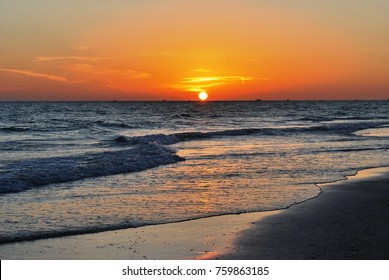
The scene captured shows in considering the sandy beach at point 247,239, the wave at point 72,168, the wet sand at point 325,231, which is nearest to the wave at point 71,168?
the wave at point 72,168

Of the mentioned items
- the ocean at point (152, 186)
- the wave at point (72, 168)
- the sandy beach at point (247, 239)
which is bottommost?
the sandy beach at point (247, 239)

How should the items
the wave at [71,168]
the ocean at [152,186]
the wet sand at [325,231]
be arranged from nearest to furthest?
the wet sand at [325,231] < the ocean at [152,186] < the wave at [71,168]

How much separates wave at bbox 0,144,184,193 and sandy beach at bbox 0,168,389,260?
592 cm

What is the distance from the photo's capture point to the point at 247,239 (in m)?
9.09

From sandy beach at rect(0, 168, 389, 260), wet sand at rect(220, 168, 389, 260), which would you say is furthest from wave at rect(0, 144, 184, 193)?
wet sand at rect(220, 168, 389, 260)

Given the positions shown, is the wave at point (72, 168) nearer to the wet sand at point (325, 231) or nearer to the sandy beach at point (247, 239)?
the sandy beach at point (247, 239)

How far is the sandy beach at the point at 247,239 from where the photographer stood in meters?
8.20

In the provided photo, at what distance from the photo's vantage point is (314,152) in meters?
24.9

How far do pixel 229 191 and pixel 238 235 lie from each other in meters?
4.62

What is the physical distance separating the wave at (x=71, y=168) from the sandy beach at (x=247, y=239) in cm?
592

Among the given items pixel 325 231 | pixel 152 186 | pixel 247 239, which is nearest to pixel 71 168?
pixel 152 186

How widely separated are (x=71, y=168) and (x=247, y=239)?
409 inches
